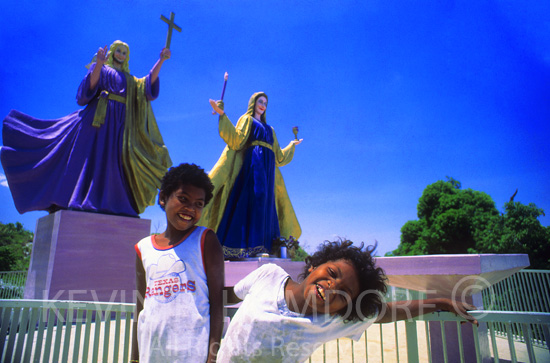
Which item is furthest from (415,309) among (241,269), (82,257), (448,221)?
(448,221)

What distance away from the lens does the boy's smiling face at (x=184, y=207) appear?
1751 millimetres

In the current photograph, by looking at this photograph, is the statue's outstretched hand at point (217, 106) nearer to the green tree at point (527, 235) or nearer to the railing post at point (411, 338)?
the railing post at point (411, 338)

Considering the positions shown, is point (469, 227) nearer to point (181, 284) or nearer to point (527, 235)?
point (527, 235)

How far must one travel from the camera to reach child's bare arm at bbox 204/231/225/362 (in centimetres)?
154

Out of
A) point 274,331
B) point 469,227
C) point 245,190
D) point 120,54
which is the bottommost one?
point 274,331

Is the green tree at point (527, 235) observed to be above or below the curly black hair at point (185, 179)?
above

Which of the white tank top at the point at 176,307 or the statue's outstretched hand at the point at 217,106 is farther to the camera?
the statue's outstretched hand at the point at 217,106

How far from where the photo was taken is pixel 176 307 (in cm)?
152

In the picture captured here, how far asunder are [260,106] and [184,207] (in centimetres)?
437

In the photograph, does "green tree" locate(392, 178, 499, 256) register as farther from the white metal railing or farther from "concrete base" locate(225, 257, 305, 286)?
"concrete base" locate(225, 257, 305, 286)

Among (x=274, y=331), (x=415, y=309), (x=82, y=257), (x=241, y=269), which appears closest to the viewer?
(x=274, y=331)

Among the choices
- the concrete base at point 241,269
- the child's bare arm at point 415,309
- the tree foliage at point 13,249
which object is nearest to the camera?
the child's bare arm at point 415,309

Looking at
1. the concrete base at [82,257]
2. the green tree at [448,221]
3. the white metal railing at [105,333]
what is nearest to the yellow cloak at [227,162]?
the concrete base at [82,257]

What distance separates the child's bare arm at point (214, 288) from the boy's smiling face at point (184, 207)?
0.14 meters
